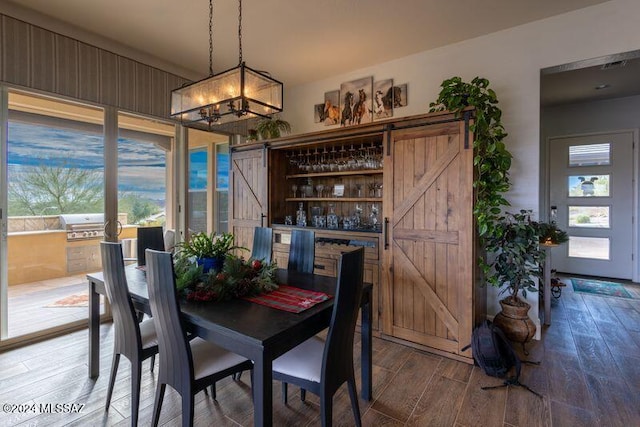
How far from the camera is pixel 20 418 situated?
1.93 meters

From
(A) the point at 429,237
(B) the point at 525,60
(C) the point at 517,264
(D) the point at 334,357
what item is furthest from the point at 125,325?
(B) the point at 525,60

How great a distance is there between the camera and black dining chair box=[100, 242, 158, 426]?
70.6 inches

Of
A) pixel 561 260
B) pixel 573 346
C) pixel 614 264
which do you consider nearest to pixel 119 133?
pixel 573 346

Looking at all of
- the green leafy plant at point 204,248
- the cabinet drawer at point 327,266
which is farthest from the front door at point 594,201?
the green leafy plant at point 204,248

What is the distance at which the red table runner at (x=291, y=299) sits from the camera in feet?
5.56

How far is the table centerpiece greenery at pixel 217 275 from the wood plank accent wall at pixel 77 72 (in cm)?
236

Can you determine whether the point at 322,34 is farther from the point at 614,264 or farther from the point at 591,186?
the point at 614,264

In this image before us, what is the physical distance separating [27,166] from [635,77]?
7.33 m

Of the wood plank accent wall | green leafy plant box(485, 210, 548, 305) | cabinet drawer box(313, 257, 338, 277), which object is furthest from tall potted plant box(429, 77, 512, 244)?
the wood plank accent wall

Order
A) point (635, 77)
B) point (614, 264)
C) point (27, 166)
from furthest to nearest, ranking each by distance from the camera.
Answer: point (614, 264) → point (635, 77) → point (27, 166)

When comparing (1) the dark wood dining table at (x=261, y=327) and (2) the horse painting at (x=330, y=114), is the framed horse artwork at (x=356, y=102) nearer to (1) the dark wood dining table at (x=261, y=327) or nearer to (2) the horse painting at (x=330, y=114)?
(2) the horse painting at (x=330, y=114)

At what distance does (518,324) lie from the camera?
2.70m

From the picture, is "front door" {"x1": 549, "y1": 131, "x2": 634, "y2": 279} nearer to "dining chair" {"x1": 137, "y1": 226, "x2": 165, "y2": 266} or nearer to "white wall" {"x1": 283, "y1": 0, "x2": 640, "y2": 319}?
"white wall" {"x1": 283, "y1": 0, "x2": 640, "y2": 319}

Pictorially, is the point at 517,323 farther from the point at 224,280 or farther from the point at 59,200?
the point at 59,200
